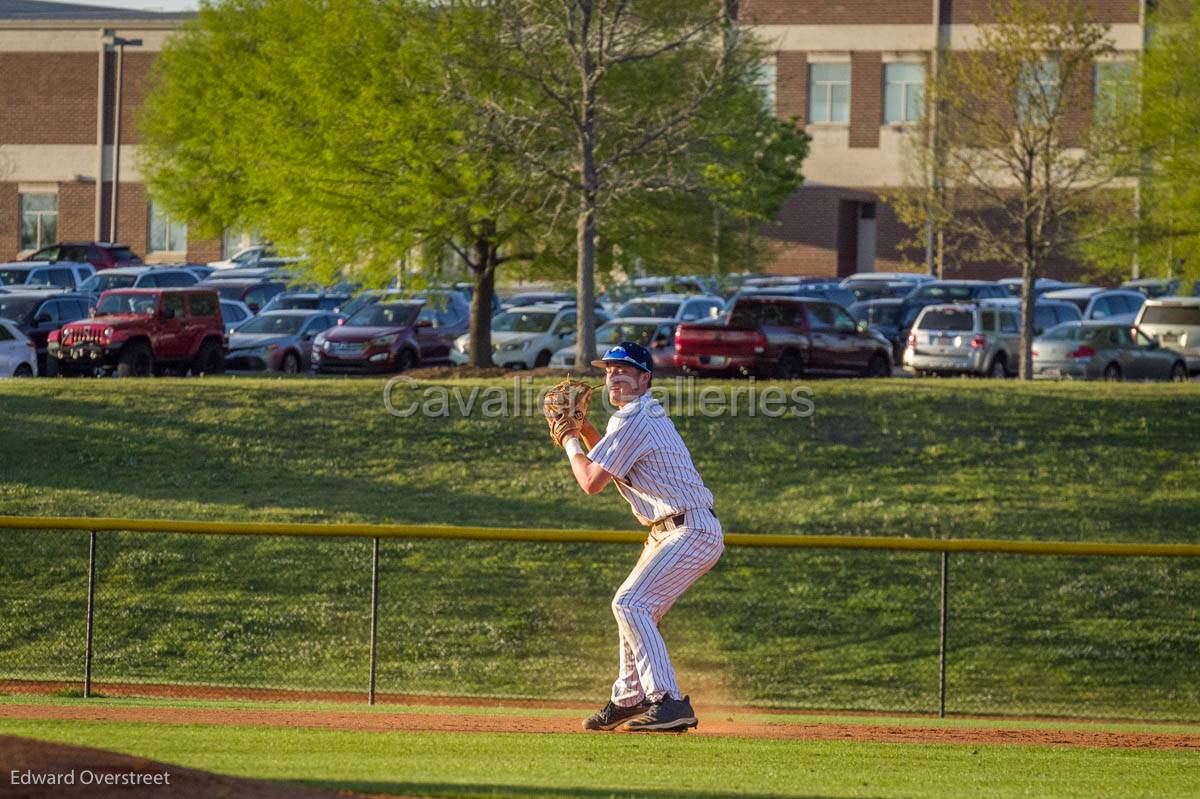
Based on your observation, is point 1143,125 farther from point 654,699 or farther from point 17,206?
point 17,206

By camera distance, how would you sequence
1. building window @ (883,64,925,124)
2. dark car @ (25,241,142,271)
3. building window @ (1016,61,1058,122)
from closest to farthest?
building window @ (1016,61,1058,122) < dark car @ (25,241,142,271) < building window @ (883,64,925,124)

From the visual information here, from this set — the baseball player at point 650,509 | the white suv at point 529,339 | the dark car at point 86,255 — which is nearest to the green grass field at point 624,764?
the baseball player at point 650,509

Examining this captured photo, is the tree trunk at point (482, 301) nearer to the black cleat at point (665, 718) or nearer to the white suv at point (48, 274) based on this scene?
the white suv at point (48, 274)

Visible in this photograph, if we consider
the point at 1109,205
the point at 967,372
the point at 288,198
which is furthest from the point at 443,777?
the point at 967,372

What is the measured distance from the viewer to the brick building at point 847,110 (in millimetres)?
56438

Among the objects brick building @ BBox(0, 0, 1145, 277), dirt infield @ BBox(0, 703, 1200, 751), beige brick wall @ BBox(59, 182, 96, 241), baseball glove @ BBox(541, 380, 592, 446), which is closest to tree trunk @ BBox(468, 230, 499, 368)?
dirt infield @ BBox(0, 703, 1200, 751)

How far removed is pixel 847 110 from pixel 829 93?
2.98ft

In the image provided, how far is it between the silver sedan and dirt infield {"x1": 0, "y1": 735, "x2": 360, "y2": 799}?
91.7 ft

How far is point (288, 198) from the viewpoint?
27.6 m

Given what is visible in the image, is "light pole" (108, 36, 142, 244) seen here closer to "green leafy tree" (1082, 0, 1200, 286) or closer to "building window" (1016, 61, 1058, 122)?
"building window" (1016, 61, 1058, 122)

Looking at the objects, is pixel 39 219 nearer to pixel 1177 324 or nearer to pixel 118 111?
pixel 118 111

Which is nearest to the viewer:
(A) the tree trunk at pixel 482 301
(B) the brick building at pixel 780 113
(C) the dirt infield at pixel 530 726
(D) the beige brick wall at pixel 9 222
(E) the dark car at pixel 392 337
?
(C) the dirt infield at pixel 530 726

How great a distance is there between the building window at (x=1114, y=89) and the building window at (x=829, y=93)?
27.4 meters

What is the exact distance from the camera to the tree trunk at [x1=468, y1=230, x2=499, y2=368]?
29.3m
